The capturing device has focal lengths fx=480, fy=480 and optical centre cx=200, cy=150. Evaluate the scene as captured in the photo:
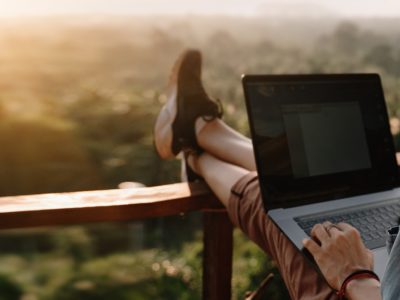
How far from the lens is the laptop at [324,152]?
2.97 feet

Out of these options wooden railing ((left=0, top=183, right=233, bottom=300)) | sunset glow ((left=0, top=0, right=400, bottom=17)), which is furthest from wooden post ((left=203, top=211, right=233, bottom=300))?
sunset glow ((left=0, top=0, right=400, bottom=17))

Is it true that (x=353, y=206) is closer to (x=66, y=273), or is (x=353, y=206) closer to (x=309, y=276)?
(x=309, y=276)

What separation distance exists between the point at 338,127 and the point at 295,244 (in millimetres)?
314

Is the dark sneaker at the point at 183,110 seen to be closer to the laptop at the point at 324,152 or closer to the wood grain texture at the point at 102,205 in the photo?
the wood grain texture at the point at 102,205

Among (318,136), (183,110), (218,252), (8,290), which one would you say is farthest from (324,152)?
(8,290)

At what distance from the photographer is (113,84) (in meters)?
4.13

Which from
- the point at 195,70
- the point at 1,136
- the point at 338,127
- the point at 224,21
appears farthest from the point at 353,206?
the point at 224,21

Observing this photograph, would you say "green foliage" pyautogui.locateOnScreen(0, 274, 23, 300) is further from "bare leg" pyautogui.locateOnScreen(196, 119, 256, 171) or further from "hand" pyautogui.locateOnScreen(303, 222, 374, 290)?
"hand" pyautogui.locateOnScreen(303, 222, 374, 290)

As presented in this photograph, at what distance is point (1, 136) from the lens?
10.9 ft

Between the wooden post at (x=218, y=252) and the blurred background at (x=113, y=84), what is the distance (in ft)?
3.52

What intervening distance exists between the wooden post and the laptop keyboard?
1.12ft

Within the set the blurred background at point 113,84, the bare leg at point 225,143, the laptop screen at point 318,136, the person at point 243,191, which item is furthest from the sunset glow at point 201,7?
the laptop screen at point 318,136

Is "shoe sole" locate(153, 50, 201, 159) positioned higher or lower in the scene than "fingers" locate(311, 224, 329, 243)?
higher

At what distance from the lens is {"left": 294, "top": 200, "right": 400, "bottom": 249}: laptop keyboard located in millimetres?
842
